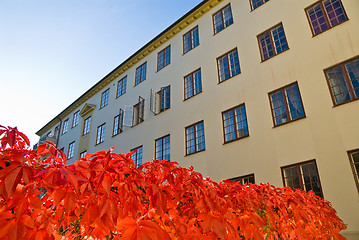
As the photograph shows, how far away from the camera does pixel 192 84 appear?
14.3 metres

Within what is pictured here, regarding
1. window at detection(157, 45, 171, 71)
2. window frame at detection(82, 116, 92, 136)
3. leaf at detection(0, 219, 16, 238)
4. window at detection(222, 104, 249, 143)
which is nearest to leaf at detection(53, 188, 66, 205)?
leaf at detection(0, 219, 16, 238)

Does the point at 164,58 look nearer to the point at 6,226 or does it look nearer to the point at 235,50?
the point at 235,50

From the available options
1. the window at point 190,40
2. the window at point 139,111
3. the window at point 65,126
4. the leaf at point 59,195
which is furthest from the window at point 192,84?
the window at point 65,126

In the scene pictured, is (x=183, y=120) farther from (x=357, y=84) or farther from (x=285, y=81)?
(x=357, y=84)

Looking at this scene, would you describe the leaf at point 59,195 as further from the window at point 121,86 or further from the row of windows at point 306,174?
the window at point 121,86

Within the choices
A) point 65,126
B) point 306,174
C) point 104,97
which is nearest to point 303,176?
point 306,174

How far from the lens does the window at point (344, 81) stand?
8241 mm

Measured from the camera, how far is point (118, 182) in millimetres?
1618

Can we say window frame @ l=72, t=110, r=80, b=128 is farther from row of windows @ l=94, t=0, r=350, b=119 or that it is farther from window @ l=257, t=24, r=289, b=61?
window @ l=257, t=24, r=289, b=61

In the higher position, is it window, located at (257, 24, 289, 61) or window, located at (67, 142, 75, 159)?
window, located at (257, 24, 289, 61)

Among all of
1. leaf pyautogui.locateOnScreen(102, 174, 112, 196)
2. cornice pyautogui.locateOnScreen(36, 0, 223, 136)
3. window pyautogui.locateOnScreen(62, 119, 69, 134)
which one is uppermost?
cornice pyautogui.locateOnScreen(36, 0, 223, 136)

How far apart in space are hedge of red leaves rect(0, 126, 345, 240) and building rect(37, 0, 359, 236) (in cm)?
718

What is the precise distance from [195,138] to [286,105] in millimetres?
5092

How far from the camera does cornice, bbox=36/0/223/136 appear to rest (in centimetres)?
1520
